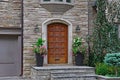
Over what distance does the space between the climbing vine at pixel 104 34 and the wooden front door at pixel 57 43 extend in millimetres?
1591

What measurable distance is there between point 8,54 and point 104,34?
17.7 feet

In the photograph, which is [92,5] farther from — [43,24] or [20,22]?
[20,22]

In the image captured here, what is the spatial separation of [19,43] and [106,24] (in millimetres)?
4617

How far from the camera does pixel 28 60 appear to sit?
46.5 feet

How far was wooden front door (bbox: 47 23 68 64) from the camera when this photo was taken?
1469 centimetres

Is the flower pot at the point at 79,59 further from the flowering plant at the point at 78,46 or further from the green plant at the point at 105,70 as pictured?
the green plant at the point at 105,70

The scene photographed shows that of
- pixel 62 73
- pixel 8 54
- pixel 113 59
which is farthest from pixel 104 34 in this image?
pixel 8 54

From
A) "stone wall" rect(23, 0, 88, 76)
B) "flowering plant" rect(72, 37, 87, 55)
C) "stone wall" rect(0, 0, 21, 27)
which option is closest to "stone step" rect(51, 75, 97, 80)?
"flowering plant" rect(72, 37, 87, 55)

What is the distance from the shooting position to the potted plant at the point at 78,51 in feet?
46.5

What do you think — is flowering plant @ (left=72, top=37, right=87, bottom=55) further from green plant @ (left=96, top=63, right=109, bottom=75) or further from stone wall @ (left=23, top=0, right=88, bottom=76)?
green plant @ (left=96, top=63, right=109, bottom=75)

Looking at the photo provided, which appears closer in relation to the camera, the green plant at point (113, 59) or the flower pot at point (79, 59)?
the green plant at point (113, 59)

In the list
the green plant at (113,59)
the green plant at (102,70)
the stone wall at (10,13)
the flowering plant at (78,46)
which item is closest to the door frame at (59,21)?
the flowering plant at (78,46)

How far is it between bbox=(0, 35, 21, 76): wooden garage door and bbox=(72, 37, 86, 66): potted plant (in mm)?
3252

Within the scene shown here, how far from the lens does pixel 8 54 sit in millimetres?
15430
